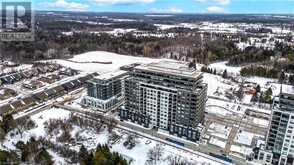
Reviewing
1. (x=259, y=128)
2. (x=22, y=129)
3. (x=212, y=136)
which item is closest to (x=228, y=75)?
(x=259, y=128)

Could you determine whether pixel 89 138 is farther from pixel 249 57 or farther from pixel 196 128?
pixel 249 57

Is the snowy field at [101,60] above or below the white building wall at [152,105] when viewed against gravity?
above

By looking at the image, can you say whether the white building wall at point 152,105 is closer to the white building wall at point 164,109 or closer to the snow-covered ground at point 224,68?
the white building wall at point 164,109

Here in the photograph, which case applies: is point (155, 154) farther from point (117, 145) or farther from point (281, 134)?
point (281, 134)

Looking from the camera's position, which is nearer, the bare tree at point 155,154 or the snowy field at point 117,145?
the bare tree at point 155,154

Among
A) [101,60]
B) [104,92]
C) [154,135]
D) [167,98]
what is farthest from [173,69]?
[101,60]

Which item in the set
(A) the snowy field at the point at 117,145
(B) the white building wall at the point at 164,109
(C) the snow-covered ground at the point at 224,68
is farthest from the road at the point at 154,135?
(C) the snow-covered ground at the point at 224,68
